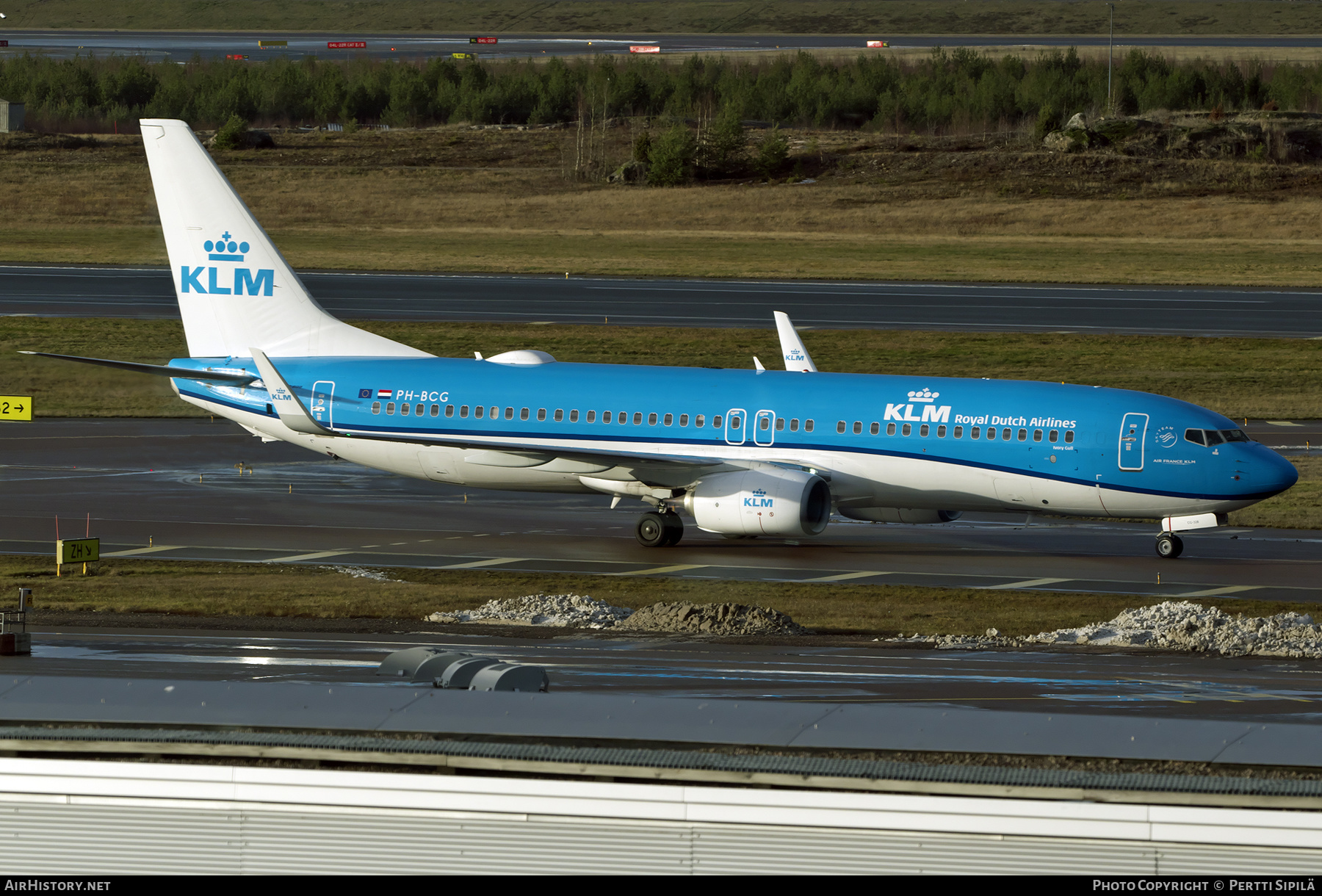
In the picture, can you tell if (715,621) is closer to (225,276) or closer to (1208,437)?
(1208,437)

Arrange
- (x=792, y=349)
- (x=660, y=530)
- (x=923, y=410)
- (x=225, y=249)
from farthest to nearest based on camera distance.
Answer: (x=792, y=349) → (x=225, y=249) → (x=660, y=530) → (x=923, y=410)

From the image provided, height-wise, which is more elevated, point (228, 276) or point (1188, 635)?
point (228, 276)

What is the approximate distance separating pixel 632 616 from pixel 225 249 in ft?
69.2

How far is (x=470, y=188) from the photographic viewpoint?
147875mm

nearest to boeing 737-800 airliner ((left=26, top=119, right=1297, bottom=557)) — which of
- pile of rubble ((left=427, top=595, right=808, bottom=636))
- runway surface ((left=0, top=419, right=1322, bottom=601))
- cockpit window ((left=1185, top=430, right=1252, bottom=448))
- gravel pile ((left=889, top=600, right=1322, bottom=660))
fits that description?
cockpit window ((left=1185, top=430, right=1252, bottom=448))

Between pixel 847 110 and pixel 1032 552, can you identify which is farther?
pixel 847 110

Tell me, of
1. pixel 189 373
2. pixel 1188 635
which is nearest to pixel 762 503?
pixel 1188 635

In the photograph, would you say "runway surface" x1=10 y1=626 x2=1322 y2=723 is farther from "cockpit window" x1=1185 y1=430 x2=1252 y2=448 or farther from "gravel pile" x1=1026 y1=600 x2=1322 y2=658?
"cockpit window" x1=1185 y1=430 x2=1252 y2=448

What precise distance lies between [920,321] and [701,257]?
32.9 m

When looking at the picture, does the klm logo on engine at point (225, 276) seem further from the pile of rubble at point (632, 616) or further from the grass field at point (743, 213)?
the grass field at point (743, 213)

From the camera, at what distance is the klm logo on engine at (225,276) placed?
48.9 m

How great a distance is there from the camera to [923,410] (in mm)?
43250
